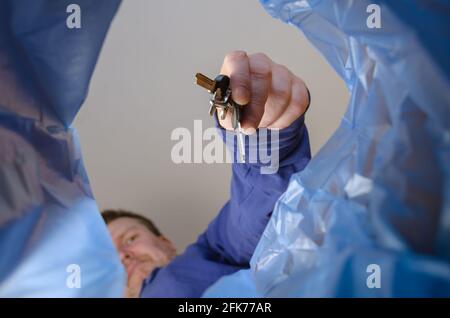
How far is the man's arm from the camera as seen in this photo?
1.92 feet

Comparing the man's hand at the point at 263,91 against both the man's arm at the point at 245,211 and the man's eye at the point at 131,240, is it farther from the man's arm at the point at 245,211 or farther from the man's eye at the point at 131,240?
the man's eye at the point at 131,240

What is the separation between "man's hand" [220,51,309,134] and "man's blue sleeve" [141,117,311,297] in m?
0.02

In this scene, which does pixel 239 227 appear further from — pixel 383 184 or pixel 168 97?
pixel 383 184

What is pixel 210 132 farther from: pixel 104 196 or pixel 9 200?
pixel 9 200

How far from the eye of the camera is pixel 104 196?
0.89 metres

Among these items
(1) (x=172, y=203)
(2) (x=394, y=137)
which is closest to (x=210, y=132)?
(1) (x=172, y=203)

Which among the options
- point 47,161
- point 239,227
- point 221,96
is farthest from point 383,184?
point 239,227

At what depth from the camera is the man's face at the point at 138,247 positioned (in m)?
0.83

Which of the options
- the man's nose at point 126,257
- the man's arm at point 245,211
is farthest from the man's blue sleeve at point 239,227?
the man's nose at point 126,257

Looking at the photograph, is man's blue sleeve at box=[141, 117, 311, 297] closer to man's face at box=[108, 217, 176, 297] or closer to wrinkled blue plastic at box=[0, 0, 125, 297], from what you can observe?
man's face at box=[108, 217, 176, 297]

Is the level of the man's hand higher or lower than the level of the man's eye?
higher

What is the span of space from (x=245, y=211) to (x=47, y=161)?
0.98 ft

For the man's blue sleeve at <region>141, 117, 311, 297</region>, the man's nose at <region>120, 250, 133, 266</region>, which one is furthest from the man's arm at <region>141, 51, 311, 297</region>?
the man's nose at <region>120, 250, 133, 266</region>

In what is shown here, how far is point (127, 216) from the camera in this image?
2.93 feet
